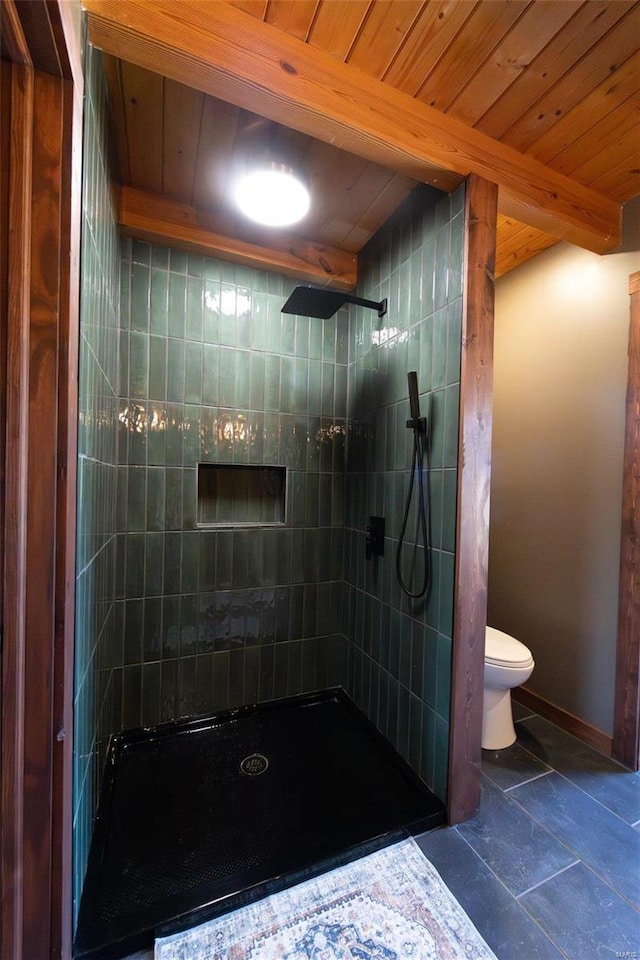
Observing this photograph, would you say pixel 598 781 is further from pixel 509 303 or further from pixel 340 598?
pixel 509 303

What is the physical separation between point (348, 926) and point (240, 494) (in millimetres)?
1636

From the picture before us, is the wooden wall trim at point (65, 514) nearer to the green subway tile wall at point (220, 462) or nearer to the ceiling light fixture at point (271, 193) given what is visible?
the ceiling light fixture at point (271, 193)

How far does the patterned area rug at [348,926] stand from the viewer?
956mm

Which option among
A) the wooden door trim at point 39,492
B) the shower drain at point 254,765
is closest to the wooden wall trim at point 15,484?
the wooden door trim at point 39,492

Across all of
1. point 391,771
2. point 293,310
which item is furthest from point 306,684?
point 293,310

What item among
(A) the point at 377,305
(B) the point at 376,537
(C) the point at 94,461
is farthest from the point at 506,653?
(C) the point at 94,461

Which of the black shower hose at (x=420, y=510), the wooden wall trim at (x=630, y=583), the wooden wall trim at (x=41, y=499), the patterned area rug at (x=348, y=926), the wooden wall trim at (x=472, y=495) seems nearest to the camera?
the wooden wall trim at (x=41, y=499)

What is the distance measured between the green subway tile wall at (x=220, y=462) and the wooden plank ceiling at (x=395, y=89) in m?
0.21

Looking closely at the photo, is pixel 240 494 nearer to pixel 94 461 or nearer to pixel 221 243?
pixel 94 461

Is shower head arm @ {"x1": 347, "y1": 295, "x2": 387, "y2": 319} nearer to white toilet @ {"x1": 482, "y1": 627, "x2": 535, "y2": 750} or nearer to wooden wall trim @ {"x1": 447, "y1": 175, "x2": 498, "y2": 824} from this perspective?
wooden wall trim @ {"x1": 447, "y1": 175, "x2": 498, "y2": 824}

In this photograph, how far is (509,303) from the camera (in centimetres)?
234

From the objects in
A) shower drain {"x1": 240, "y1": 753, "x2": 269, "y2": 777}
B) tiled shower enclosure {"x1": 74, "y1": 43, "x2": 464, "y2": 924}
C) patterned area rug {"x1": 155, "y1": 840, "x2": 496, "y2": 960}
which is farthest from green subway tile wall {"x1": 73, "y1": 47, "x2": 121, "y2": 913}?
shower drain {"x1": 240, "y1": 753, "x2": 269, "y2": 777}

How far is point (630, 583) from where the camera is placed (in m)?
1.67

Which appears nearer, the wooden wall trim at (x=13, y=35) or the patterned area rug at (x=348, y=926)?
the wooden wall trim at (x=13, y=35)
